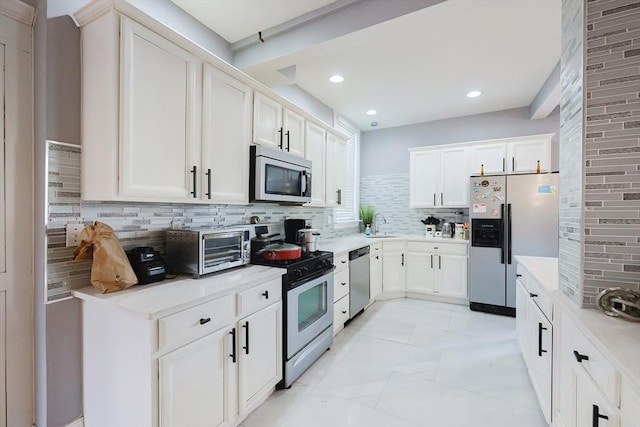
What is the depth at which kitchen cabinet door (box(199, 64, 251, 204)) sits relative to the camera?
192cm

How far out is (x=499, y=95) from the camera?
372 centimetres

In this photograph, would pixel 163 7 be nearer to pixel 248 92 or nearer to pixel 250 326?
pixel 248 92

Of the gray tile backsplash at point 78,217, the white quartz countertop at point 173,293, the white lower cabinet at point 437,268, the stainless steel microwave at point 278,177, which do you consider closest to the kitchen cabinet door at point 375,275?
the white lower cabinet at point 437,268

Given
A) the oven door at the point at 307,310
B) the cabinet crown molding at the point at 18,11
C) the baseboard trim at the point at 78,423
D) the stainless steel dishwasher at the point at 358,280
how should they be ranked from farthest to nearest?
1. the stainless steel dishwasher at the point at 358,280
2. the oven door at the point at 307,310
3. the baseboard trim at the point at 78,423
4. the cabinet crown molding at the point at 18,11

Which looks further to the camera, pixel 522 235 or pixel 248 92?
pixel 522 235

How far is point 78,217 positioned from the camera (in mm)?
1569

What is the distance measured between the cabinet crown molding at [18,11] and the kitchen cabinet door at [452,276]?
4377mm

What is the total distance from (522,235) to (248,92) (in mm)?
3392

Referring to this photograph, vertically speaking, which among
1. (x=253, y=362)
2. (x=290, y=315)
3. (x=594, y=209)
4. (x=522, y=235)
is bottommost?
(x=253, y=362)

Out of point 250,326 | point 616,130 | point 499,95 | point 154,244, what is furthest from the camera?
point 499,95

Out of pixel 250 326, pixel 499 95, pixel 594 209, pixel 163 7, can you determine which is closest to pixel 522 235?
pixel 499 95

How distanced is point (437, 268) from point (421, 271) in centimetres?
22

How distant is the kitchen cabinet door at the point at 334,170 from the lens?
3562 mm

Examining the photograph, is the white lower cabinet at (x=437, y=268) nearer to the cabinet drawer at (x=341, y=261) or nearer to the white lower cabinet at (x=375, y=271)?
the white lower cabinet at (x=375, y=271)
